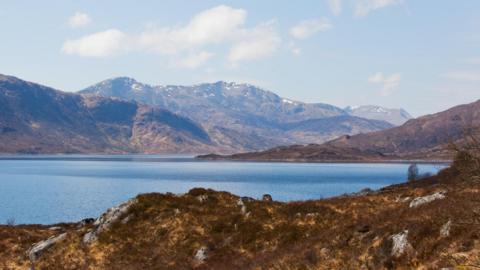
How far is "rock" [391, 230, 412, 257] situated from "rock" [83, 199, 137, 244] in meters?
28.6

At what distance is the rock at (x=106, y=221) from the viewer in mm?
44312

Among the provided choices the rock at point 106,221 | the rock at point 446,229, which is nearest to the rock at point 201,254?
the rock at point 106,221

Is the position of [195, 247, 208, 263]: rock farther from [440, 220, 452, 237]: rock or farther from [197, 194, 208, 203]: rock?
[440, 220, 452, 237]: rock

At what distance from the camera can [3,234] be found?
5309cm

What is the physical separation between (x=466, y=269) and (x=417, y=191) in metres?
38.5

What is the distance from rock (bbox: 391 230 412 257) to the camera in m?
23.0

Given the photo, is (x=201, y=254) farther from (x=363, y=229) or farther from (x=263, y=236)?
(x=363, y=229)

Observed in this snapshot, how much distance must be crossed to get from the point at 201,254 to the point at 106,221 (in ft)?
42.1

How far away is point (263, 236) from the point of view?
38.7 metres

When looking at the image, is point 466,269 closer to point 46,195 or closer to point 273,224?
point 273,224

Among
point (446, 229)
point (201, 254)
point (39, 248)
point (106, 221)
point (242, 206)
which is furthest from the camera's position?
point (106, 221)

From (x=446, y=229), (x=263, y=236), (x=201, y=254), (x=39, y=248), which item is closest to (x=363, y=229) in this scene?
(x=446, y=229)

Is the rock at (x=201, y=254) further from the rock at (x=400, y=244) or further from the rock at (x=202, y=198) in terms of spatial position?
the rock at (x=400, y=244)

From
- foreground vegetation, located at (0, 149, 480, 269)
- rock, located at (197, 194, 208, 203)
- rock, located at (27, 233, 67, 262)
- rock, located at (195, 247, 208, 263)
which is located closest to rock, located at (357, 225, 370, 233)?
foreground vegetation, located at (0, 149, 480, 269)
